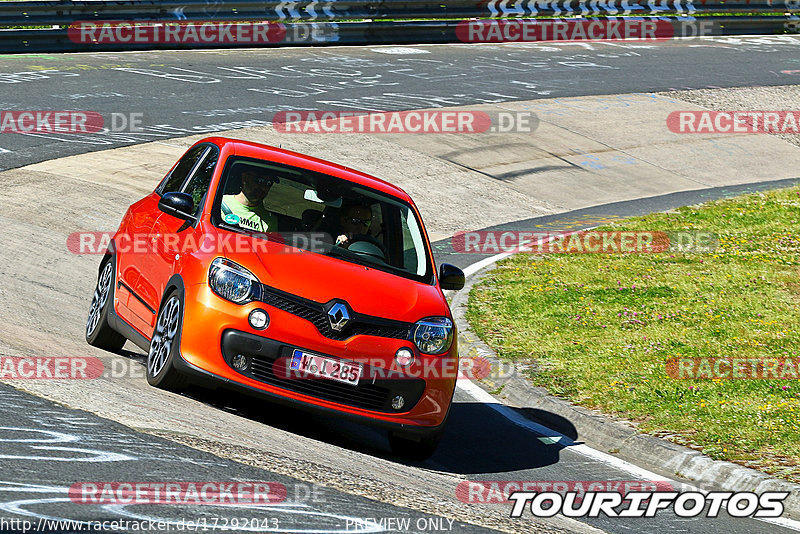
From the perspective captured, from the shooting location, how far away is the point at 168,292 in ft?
24.6

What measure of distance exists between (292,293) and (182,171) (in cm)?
243

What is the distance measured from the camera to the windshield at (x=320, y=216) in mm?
7855

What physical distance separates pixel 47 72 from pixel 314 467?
1644 cm

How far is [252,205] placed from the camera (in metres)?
8.02

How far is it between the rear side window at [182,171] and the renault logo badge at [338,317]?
2.39 metres

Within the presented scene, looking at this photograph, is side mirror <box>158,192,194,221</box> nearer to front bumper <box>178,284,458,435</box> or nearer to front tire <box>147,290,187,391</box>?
front tire <box>147,290,187,391</box>

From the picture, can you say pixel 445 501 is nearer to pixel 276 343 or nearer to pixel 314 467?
pixel 314 467

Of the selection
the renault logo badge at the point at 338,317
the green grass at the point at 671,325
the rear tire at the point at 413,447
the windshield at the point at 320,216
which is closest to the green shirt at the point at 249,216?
the windshield at the point at 320,216

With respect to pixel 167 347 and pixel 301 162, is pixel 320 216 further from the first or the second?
pixel 167 347

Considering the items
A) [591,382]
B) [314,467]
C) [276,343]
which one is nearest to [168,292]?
[276,343]

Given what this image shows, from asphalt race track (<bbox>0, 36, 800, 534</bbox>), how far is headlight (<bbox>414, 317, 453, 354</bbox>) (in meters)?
0.77

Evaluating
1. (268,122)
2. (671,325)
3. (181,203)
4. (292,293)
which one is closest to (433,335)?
(292,293)

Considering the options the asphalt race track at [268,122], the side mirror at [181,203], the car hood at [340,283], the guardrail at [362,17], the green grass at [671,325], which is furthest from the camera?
the guardrail at [362,17]

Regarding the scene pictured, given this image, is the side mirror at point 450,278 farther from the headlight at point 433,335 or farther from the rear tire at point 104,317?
the rear tire at point 104,317
